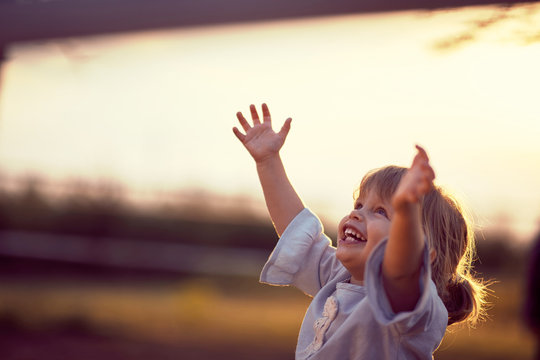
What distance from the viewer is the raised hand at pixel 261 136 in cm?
147

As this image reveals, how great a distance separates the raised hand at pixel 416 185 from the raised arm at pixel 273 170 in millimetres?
522

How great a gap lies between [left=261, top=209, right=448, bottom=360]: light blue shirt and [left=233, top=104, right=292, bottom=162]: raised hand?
0.54 ft

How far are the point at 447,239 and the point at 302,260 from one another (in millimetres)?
307

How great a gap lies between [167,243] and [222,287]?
116cm

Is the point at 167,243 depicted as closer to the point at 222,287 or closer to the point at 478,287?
the point at 222,287

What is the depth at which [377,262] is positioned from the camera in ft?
3.33

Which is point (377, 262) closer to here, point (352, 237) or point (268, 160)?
point (352, 237)

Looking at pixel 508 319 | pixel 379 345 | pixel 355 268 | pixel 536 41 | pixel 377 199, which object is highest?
pixel 536 41

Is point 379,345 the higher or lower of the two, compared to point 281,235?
lower

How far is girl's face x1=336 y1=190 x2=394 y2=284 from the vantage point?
118 centimetres

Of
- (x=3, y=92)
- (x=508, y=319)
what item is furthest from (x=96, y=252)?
(x=3, y=92)

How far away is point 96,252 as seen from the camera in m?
6.30

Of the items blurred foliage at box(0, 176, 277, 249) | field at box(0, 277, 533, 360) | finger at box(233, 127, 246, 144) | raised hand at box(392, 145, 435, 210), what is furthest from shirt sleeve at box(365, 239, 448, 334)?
blurred foliage at box(0, 176, 277, 249)

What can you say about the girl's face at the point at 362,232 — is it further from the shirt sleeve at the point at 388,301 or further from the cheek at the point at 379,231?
the shirt sleeve at the point at 388,301
